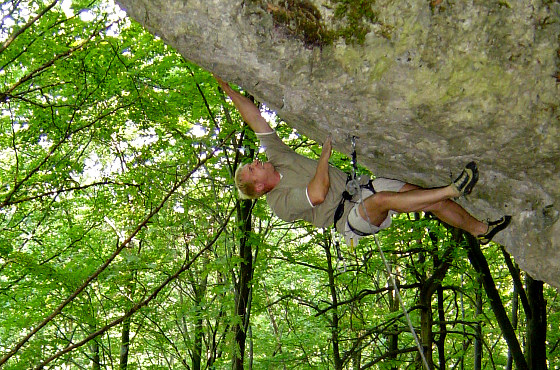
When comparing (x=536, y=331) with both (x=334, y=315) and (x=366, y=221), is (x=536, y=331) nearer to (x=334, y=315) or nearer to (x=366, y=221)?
(x=334, y=315)

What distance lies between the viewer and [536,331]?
7.78 meters

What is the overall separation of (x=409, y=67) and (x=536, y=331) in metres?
6.52

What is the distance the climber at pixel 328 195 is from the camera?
384 cm

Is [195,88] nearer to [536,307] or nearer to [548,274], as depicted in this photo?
[548,274]

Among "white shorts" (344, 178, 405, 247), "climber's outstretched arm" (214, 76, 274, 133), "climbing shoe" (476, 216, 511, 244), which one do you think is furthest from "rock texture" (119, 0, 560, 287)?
"climber's outstretched arm" (214, 76, 274, 133)

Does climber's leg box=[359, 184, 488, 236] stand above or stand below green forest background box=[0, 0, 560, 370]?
below

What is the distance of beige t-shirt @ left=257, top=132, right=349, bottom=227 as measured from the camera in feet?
13.9

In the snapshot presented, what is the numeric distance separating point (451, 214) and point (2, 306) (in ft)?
27.3

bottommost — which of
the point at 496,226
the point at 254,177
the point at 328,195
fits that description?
the point at 496,226

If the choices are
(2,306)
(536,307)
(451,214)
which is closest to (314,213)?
(451,214)

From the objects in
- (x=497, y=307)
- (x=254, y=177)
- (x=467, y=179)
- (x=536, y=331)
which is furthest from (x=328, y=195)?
(x=536, y=331)

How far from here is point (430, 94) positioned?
2.96m

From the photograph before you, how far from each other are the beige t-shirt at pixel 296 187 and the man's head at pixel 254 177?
0.14m

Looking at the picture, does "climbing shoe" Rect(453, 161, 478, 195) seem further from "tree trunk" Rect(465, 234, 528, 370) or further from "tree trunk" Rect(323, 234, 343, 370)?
"tree trunk" Rect(323, 234, 343, 370)
